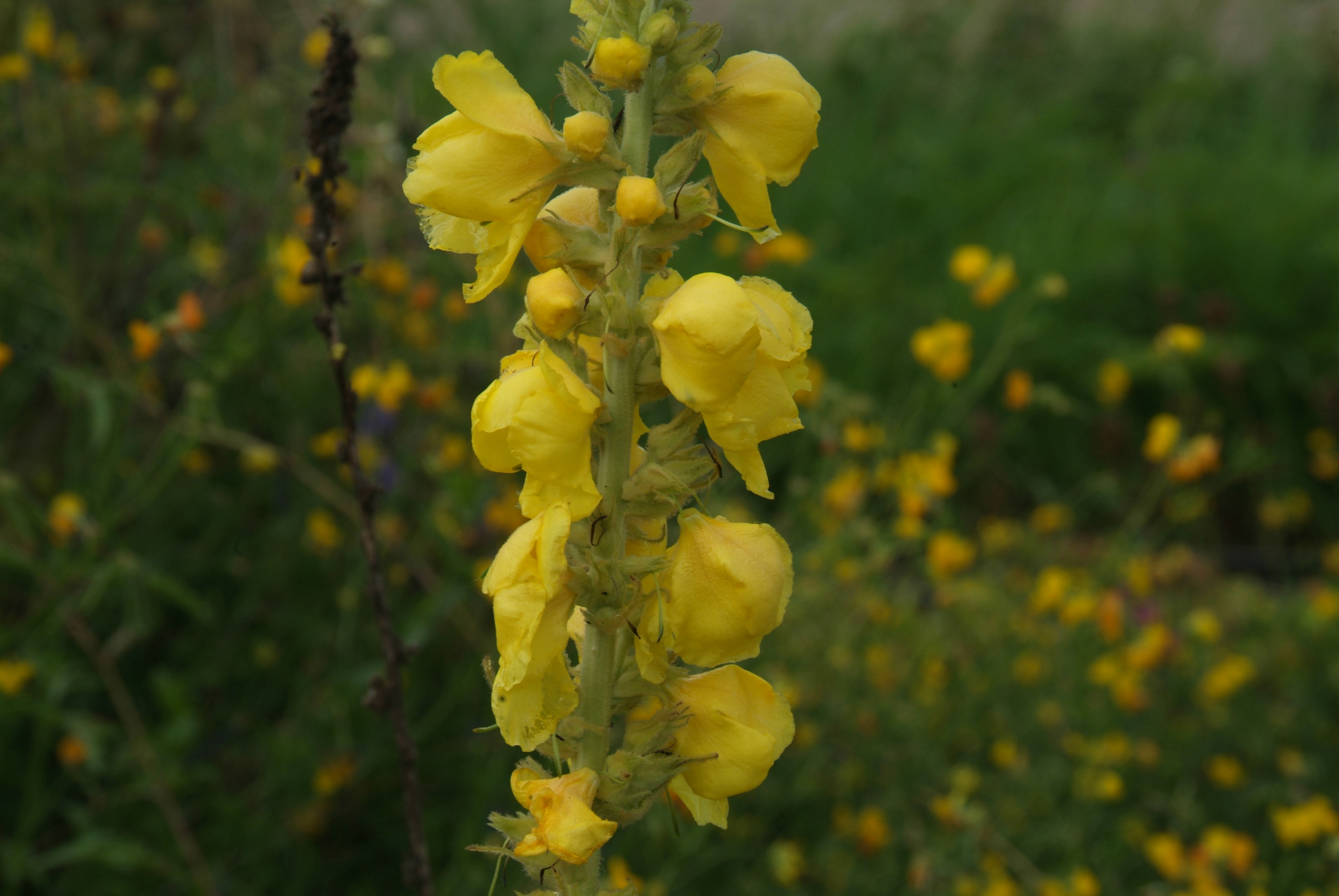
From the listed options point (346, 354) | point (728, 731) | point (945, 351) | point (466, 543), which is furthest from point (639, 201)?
point (945, 351)

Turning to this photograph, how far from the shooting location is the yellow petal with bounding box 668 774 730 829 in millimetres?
→ 1047

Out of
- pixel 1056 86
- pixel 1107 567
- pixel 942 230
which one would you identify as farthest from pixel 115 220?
pixel 1056 86

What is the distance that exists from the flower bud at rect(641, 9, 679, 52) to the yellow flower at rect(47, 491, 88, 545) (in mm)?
1603

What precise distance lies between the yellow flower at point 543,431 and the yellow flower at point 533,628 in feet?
0.06

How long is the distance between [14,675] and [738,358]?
184 centimetres

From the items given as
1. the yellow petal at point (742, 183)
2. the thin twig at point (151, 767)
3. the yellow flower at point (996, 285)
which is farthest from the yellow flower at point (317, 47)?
the yellow petal at point (742, 183)

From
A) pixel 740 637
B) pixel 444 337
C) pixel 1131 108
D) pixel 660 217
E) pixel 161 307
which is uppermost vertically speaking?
pixel 660 217

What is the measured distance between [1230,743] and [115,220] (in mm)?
4020

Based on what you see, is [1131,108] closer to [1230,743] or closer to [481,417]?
[1230,743]

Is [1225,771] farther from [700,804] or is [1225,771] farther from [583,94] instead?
[583,94]

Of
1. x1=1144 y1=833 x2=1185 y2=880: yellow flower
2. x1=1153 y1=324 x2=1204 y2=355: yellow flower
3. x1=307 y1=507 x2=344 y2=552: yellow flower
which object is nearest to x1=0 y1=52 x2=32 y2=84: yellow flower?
x1=307 y1=507 x2=344 y2=552: yellow flower

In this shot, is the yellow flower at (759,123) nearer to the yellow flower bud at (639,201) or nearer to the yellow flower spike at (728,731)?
the yellow flower bud at (639,201)

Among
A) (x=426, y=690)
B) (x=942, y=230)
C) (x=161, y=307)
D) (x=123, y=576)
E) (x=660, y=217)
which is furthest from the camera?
(x=942, y=230)

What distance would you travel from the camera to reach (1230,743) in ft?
12.5
